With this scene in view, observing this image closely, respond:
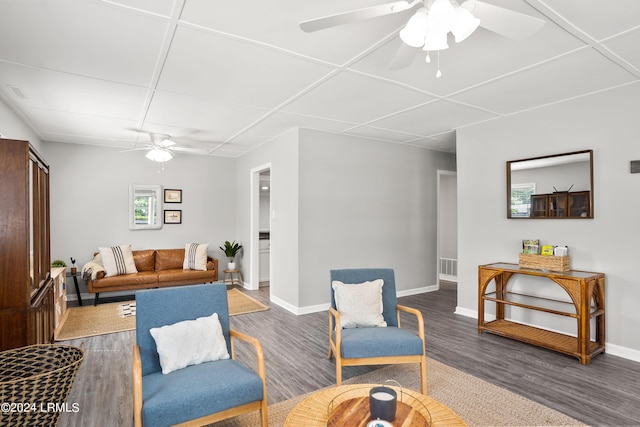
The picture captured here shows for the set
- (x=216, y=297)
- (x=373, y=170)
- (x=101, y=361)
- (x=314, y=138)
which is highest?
(x=314, y=138)

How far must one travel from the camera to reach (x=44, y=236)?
10.8ft

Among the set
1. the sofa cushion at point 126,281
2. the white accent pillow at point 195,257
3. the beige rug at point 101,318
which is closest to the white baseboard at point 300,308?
the beige rug at point 101,318

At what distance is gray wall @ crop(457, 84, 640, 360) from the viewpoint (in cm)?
333

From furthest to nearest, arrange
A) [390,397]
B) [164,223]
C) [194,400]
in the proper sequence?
[164,223]
[194,400]
[390,397]

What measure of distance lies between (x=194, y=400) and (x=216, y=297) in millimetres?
766

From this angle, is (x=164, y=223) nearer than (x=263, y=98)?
No

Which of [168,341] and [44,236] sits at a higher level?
[44,236]

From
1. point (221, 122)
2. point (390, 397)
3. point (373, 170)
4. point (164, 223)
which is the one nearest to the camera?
point (390, 397)

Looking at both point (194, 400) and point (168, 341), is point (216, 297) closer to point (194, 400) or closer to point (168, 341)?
point (168, 341)

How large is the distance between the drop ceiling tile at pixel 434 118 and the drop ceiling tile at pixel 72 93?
291cm

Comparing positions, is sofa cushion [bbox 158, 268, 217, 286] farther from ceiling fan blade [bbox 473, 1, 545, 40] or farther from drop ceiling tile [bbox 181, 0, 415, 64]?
ceiling fan blade [bbox 473, 1, 545, 40]

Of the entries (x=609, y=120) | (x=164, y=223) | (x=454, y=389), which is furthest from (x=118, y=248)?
(x=609, y=120)

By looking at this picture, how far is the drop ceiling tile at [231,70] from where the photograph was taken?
254cm

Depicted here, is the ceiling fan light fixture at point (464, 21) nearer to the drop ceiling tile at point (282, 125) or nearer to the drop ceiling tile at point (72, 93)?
the drop ceiling tile at point (282, 125)
